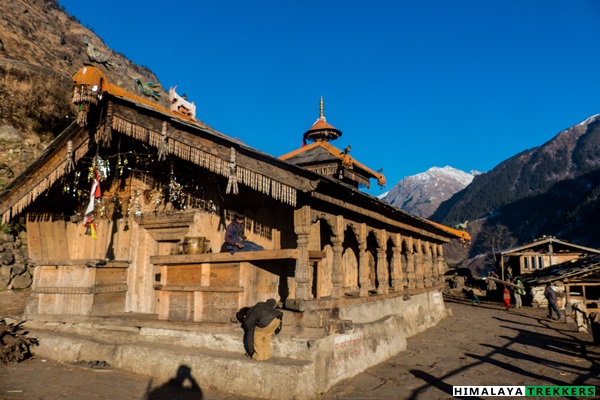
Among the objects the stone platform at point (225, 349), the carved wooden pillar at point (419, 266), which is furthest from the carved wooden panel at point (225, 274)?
the carved wooden pillar at point (419, 266)

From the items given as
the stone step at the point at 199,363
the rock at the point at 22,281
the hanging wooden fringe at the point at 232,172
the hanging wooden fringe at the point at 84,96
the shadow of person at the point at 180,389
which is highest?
the hanging wooden fringe at the point at 84,96

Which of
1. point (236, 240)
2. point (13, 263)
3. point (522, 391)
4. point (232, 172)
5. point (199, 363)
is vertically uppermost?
point (232, 172)

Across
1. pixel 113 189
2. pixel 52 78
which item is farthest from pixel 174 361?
pixel 52 78

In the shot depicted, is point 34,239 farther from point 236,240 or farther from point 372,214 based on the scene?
point 372,214

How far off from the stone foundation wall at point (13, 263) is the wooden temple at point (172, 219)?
378 cm

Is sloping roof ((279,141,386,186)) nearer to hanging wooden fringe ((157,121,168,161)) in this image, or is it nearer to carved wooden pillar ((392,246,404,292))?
carved wooden pillar ((392,246,404,292))

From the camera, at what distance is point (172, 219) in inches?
385

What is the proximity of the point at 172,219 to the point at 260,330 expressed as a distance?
435 cm

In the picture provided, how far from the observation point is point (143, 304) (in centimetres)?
989

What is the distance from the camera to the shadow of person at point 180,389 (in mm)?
6188

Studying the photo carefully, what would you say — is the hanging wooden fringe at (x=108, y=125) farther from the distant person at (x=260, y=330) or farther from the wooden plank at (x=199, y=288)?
the distant person at (x=260, y=330)

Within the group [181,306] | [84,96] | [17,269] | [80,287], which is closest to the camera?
[84,96]

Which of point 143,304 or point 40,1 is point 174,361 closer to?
point 143,304

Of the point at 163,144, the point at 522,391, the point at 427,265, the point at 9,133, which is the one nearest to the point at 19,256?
the point at 9,133
